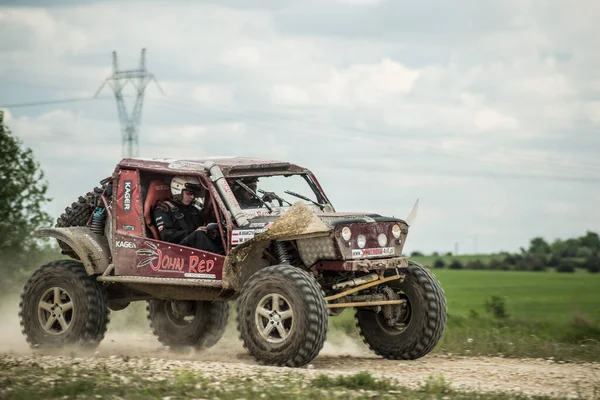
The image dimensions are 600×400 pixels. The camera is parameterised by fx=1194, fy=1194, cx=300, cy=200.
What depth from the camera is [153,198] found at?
1602 cm

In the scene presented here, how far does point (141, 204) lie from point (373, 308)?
132 inches

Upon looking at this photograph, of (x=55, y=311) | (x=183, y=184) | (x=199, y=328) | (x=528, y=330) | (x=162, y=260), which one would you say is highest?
(x=183, y=184)

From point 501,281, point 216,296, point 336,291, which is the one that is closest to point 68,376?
point 216,296

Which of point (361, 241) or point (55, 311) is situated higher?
point (361, 241)

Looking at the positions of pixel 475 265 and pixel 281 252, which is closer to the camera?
pixel 281 252

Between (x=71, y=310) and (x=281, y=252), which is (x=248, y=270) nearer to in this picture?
(x=281, y=252)

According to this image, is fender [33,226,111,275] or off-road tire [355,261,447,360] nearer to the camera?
off-road tire [355,261,447,360]

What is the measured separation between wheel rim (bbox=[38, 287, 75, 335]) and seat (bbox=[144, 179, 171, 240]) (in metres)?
1.58

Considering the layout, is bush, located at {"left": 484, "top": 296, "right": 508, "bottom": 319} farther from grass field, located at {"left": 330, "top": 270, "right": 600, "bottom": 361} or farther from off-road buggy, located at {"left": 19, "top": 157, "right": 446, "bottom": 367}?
off-road buggy, located at {"left": 19, "top": 157, "right": 446, "bottom": 367}

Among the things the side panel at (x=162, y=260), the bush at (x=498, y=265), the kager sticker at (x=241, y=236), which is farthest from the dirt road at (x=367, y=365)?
the bush at (x=498, y=265)

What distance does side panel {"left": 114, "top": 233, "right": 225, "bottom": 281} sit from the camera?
49.1 feet

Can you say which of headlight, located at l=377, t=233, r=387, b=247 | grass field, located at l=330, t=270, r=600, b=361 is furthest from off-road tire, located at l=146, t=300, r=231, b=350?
headlight, located at l=377, t=233, r=387, b=247

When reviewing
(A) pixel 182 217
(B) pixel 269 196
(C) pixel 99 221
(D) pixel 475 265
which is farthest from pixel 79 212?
(D) pixel 475 265

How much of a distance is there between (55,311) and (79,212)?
1453 mm
